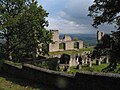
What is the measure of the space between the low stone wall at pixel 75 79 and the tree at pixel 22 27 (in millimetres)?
13247

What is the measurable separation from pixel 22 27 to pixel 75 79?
18.8m

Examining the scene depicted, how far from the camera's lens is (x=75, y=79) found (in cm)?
1650

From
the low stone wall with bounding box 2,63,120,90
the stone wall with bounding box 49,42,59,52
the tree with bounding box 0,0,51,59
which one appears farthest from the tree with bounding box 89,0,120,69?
the stone wall with bounding box 49,42,59,52

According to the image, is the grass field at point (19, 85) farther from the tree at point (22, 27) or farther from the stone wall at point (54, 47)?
the stone wall at point (54, 47)

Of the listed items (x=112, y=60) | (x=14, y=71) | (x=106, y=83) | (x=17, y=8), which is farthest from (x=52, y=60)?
(x=106, y=83)

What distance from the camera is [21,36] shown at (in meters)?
34.3

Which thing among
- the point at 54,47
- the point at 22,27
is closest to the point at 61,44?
the point at 54,47

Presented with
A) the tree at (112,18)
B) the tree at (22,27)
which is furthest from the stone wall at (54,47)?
the tree at (112,18)

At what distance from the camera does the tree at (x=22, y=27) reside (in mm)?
33500

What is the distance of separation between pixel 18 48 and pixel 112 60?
52.0 ft

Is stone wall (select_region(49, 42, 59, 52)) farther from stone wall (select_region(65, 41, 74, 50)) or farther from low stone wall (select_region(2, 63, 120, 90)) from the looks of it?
low stone wall (select_region(2, 63, 120, 90))

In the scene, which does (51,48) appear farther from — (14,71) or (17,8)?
(14,71)

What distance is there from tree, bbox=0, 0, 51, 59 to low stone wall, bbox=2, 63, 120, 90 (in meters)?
13.2

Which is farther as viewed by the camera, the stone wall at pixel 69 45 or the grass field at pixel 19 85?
the stone wall at pixel 69 45
